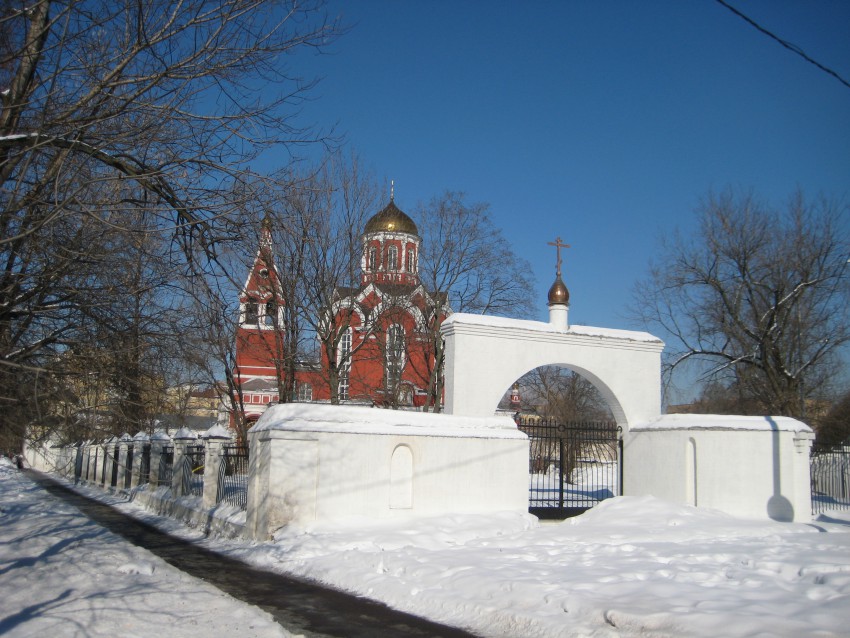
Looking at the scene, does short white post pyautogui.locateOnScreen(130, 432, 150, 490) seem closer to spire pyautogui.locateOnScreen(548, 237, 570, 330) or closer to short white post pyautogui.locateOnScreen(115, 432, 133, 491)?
short white post pyautogui.locateOnScreen(115, 432, 133, 491)

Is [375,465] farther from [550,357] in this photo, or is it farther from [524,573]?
[550,357]

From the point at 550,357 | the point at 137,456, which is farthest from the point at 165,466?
the point at 550,357

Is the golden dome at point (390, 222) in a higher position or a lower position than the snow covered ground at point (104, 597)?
higher

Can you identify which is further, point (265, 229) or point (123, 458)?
point (123, 458)

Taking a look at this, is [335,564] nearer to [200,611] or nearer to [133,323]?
[200,611]

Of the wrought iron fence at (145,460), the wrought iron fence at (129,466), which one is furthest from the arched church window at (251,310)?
the wrought iron fence at (129,466)

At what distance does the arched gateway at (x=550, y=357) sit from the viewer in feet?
51.8

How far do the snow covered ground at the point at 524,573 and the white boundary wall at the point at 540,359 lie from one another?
2438 millimetres

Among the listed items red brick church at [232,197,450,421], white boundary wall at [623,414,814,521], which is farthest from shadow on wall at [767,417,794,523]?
red brick church at [232,197,450,421]

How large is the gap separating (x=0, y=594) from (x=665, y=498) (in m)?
12.8

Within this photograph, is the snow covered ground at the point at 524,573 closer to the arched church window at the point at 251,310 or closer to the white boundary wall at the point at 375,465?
the white boundary wall at the point at 375,465

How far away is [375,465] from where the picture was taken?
13.8m

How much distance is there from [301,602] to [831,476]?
1912 centimetres

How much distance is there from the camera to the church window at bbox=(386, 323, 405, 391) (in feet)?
95.5
